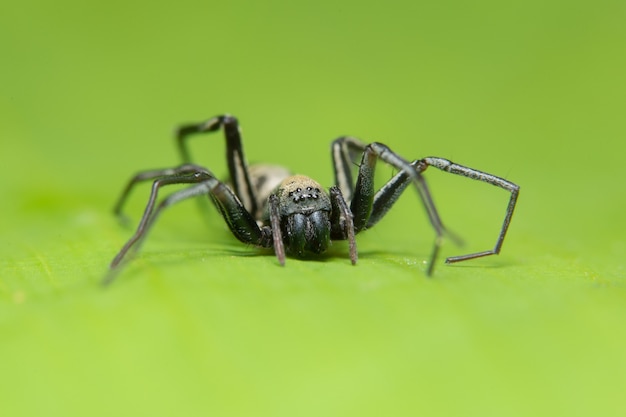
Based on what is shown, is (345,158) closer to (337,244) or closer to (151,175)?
(337,244)

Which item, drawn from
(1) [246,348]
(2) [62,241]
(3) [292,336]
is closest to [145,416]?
(1) [246,348]

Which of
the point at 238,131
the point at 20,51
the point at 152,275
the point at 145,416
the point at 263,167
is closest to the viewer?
the point at 145,416

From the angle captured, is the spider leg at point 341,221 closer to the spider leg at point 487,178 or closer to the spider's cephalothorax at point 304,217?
the spider's cephalothorax at point 304,217

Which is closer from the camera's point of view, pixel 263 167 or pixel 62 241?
pixel 62 241

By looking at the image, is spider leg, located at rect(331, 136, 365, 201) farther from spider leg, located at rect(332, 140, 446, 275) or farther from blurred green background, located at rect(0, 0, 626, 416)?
spider leg, located at rect(332, 140, 446, 275)

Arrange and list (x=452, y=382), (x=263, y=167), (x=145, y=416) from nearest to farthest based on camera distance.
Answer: (x=145, y=416) → (x=452, y=382) → (x=263, y=167)

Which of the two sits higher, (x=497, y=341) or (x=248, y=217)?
(x=497, y=341)

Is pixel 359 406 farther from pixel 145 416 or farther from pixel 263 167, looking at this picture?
pixel 263 167

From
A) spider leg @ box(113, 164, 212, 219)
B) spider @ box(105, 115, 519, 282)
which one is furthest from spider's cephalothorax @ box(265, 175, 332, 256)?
spider leg @ box(113, 164, 212, 219)
